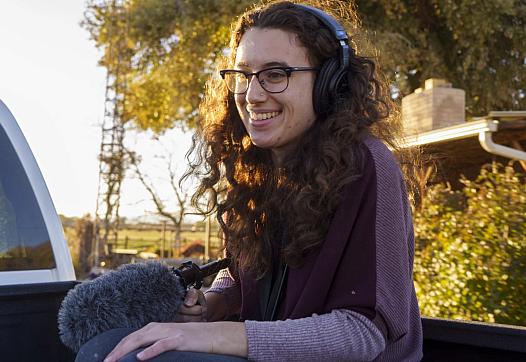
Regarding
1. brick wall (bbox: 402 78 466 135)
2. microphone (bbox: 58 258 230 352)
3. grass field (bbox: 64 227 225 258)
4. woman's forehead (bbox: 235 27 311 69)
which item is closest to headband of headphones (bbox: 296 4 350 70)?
woman's forehead (bbox: 235 27 311 69)

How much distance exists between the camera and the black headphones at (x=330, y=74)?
2104 millimetres

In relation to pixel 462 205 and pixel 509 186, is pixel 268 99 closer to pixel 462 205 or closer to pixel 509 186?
pixel 509 186

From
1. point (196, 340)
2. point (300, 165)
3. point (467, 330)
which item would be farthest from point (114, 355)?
point (467, 330)

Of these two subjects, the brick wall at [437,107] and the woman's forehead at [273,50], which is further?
the brick wall at [437,107]

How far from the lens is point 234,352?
5.57 ft

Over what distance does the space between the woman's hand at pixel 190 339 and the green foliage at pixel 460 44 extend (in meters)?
13.7

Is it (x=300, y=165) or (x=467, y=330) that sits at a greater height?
(x=300, y=165)

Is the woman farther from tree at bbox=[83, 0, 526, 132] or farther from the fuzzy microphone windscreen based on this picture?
tree at bbox=[83, 0, 526, 132]

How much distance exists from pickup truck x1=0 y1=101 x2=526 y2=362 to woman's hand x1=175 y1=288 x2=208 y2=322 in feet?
1.85

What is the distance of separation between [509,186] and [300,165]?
407cm

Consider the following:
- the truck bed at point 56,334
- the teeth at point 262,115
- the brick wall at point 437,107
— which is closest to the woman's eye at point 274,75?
the teeth at point 262,115

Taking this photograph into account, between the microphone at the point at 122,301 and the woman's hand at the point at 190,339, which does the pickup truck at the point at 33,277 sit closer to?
the microphone at the point at 122,301

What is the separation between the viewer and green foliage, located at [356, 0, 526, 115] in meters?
15.2

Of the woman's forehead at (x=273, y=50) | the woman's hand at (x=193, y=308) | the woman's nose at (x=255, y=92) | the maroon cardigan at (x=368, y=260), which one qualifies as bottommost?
the woman's hand at (x=193, y=308)
